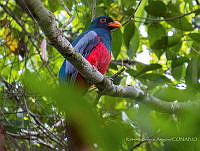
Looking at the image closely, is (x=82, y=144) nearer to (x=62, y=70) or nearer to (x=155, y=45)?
(x=62, y=70)

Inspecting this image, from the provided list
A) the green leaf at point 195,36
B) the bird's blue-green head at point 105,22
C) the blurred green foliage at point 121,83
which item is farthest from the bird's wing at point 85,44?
the green leaf at point 195,36

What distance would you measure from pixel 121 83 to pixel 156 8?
1.19m

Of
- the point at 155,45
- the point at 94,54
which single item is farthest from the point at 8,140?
the point at 155,45

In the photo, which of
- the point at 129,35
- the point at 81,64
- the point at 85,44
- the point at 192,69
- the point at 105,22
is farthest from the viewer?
the point at 105,22

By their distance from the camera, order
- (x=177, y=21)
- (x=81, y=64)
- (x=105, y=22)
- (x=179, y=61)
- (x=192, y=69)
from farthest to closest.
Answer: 1. (x=105, y=22)
2. (x=177, y=21)
3. (x=179, y=61)
4. (x=192, y=69)
5. (x=81, y=64)

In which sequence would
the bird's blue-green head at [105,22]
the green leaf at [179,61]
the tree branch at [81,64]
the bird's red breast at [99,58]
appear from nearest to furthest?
the tree branch at [81,64] → the green leaf at [179,61] → the bird's red breast at [99,58] → the bird's blue-green head at [105,22]

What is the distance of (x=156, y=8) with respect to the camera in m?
3.78

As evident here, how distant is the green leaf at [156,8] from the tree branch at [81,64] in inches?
48.0

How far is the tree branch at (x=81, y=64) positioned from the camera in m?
1.52

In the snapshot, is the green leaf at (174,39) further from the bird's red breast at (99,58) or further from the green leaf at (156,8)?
the bird's red breast at (99,58)

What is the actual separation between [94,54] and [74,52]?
1.82 m

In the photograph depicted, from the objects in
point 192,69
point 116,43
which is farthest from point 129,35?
point 192,69

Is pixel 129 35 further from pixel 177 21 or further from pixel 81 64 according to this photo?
pixel 81 64

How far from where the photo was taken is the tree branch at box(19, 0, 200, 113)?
1516mm
